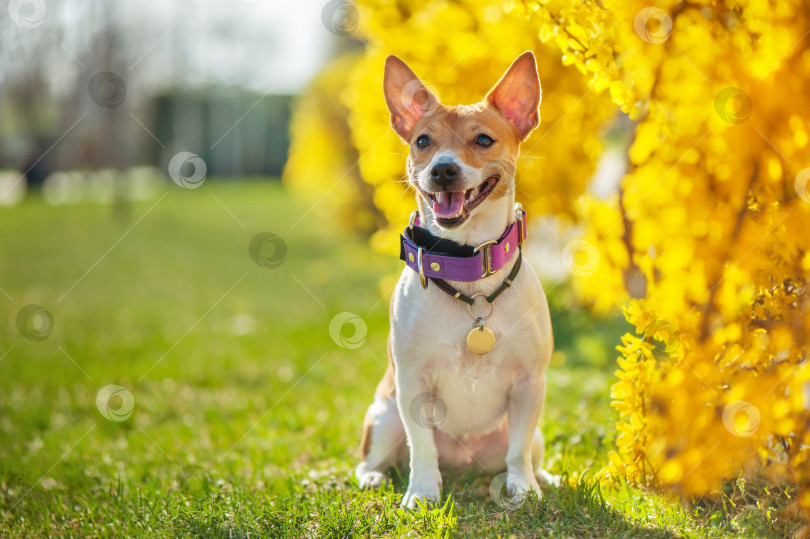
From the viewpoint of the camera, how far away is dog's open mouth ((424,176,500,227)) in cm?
283

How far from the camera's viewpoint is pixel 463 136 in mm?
3045

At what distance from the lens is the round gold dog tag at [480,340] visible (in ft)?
9.42

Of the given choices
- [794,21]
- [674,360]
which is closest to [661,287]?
[674,360]

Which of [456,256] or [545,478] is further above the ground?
[456,256]

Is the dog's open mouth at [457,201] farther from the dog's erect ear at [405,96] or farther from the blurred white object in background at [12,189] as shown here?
the blurred white object in background at [12,189]

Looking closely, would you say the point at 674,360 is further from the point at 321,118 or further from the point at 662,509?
the point at 321,118

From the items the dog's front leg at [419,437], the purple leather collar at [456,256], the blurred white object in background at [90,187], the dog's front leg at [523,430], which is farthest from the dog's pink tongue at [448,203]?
the blurred white object in background at [90,187]

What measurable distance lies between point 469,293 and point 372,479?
111 cm

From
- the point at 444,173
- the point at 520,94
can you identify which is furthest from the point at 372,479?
the point at 520,94

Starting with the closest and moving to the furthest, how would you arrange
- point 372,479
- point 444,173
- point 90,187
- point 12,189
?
point 444,173 → point 372,479 → point 12,189 → point 90,187

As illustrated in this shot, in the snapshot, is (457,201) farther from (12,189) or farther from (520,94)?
(12,189)

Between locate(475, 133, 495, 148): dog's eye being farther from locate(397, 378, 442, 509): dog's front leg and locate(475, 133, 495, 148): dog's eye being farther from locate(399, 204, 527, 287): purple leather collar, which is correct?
locate(397, 378, 442, 509): dog's front leg

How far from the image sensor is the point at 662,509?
2857mm

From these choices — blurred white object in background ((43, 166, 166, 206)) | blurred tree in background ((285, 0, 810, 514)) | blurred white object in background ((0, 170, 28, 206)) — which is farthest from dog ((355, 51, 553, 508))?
blurred white object in background ((0, 170, 28, 206))
